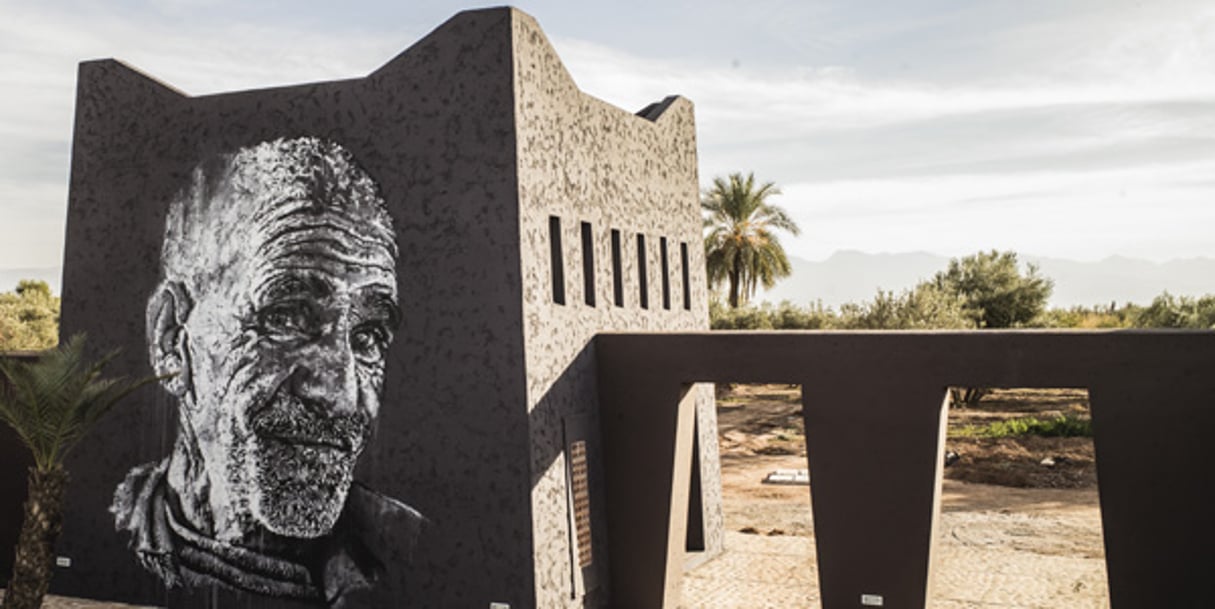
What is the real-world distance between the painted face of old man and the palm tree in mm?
34352

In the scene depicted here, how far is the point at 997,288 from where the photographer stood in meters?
43.0

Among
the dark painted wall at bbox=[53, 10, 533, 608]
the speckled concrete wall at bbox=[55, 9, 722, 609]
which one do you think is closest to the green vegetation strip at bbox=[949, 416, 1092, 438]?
the speckled concrete wall at bbox=[55, 9, 722, 609]

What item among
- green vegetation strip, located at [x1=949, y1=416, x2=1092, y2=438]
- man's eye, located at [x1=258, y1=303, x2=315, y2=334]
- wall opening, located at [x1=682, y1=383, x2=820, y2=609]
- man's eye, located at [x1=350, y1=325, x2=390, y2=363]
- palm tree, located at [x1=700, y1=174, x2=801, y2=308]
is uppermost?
palm tree, located at [x1=700, y1=174, x2=801, y2=308]

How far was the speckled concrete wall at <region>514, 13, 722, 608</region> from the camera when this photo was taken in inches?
482

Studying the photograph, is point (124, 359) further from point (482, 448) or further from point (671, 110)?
point (671, 110)

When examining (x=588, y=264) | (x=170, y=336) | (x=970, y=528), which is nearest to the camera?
(x=588, y=264)

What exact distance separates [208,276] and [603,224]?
6070 mm

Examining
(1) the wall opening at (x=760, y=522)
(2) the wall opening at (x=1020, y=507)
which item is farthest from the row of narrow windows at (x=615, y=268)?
(2) the wall opening at (x=1020, y=507)

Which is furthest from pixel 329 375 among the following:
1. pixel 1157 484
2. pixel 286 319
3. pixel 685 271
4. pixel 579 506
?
pixel 1157 484

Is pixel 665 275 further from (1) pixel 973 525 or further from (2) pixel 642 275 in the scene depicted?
(1) pixel 973 525

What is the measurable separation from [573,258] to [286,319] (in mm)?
4254

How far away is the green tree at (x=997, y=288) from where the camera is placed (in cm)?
4241

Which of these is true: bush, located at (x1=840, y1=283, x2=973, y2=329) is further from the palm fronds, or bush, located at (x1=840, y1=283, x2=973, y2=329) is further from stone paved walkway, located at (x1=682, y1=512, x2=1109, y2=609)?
the palm fronds

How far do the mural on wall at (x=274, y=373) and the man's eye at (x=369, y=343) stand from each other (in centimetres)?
2
